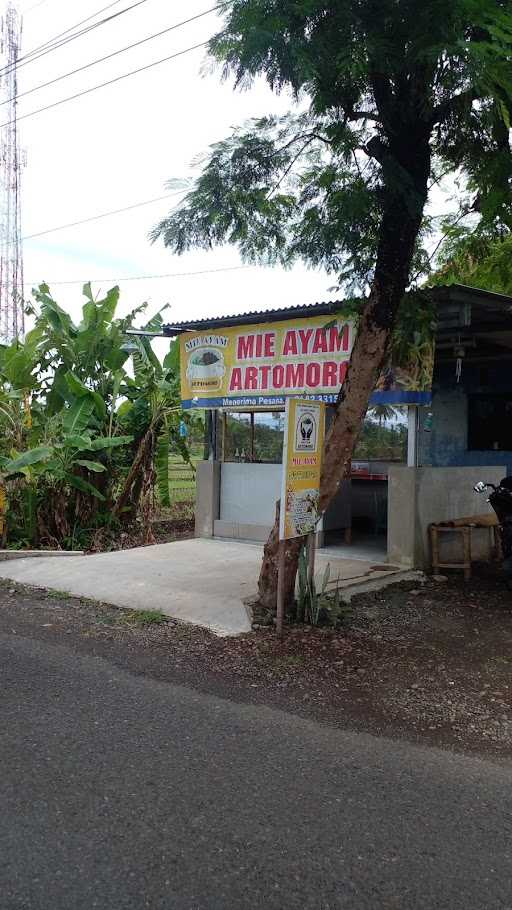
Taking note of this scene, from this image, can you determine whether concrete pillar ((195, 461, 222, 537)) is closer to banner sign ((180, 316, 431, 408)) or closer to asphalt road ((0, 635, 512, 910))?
banner sign ((180, 316, 431, 408))

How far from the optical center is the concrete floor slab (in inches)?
295

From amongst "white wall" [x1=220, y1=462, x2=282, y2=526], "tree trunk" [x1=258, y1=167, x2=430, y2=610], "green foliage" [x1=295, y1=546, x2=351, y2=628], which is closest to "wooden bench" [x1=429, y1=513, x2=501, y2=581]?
"white wall" [x1=220, y1=462, x2=282, y2=526]

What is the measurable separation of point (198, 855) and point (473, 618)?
16.5 feet

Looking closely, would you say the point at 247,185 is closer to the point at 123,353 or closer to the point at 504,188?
the point at 504,188

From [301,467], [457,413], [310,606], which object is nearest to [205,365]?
[457,413]

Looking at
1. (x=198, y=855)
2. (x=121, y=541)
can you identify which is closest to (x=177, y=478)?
(x=121, y=541)

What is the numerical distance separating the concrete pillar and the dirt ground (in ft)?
13.1

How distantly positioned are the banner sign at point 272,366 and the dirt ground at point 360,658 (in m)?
3.04

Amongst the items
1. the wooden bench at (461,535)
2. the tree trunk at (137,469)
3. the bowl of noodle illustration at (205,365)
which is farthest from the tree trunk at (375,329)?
the tree trunk at (137,469)

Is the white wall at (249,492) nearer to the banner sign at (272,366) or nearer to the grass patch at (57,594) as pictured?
the banner sign at (272,366)

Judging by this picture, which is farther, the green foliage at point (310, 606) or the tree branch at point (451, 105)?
the green foliage at point (310, 606)

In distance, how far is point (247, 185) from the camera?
768 cm

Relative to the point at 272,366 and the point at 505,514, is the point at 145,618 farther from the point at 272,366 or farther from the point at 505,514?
the point at 272,366

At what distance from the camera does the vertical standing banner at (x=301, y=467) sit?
6539mm
